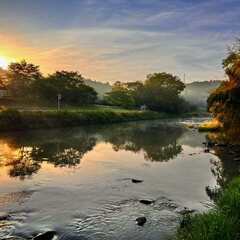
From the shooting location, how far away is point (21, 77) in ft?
345

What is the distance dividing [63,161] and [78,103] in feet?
250

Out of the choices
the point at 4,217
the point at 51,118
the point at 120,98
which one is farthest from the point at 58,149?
the point at 120,98

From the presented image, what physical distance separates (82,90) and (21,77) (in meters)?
16.7

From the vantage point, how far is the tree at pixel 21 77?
100031 millimetres

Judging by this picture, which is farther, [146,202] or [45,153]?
[45,153]

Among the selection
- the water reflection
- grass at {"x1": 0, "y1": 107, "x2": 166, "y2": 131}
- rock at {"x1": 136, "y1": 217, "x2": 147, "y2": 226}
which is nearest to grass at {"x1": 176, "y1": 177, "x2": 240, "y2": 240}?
rock at {"x1": 136, "y1": 217, "x2": 147, "y2": 226}

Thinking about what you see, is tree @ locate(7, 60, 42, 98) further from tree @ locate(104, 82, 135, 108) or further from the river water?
the river water

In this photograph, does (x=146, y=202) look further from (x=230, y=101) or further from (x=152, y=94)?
(x=152, y=94)

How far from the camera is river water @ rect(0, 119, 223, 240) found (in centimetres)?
1769

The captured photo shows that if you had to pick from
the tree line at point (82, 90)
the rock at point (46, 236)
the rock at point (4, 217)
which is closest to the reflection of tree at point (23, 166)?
the rock at point (4, 217)

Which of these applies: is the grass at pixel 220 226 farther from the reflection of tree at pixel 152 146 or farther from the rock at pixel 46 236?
the reflection of tree at pixel 152 146

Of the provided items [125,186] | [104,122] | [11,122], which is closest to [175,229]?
[125,186]

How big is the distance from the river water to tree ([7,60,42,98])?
54486 mm

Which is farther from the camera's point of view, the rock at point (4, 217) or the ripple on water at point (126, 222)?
the rock at point (4, 217)
